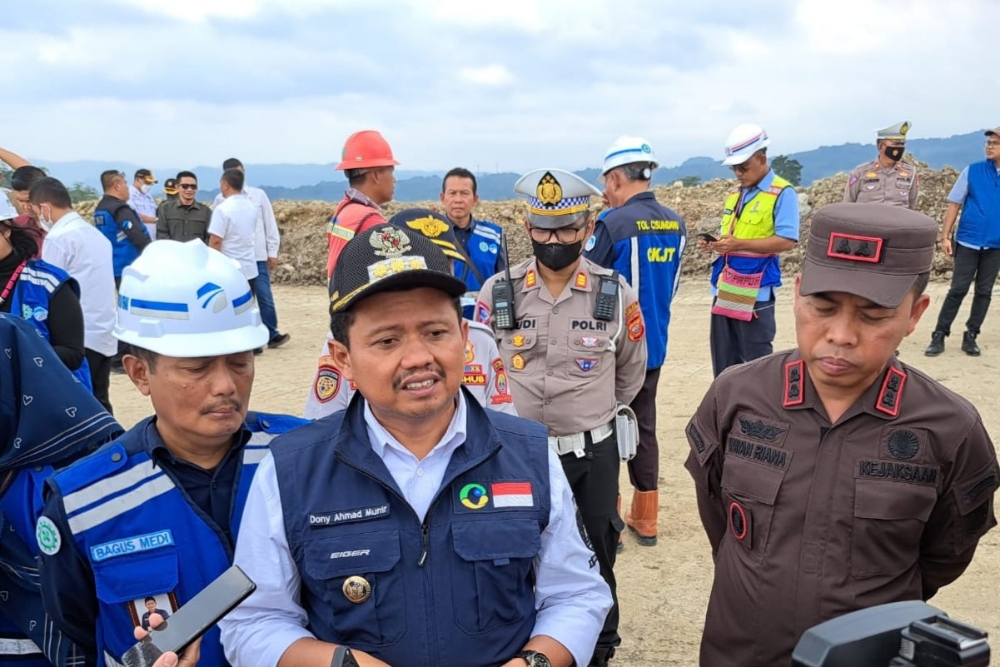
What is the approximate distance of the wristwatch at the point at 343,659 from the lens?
1.64m

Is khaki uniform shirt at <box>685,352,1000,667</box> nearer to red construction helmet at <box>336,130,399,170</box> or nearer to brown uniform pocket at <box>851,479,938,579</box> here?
brown uniform pocket at <box>851,479,938,579</box>

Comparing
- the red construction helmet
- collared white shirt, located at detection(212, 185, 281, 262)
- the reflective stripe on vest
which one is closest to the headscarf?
the reflective stripe on vest

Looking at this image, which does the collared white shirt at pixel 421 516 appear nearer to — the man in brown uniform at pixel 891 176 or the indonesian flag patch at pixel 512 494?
the indonesian flag patch at pixel 512 494

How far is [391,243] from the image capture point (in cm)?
178

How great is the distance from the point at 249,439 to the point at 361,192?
334 cm

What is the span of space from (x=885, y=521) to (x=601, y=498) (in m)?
1.76

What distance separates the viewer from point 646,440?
4645mm

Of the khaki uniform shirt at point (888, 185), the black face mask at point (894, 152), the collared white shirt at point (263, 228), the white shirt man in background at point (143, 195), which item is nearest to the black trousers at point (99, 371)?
the collared white shirt at point (263, 228)

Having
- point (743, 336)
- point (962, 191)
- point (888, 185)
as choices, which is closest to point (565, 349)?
point (743, 336)

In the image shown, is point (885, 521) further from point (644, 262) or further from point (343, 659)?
point (644, 262)

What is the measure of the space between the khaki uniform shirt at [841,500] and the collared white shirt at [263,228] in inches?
341

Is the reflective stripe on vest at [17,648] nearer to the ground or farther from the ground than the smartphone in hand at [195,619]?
nearer to the ground

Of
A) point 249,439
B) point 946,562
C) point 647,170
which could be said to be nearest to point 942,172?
point 647,170

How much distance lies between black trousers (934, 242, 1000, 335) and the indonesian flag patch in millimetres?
7924
